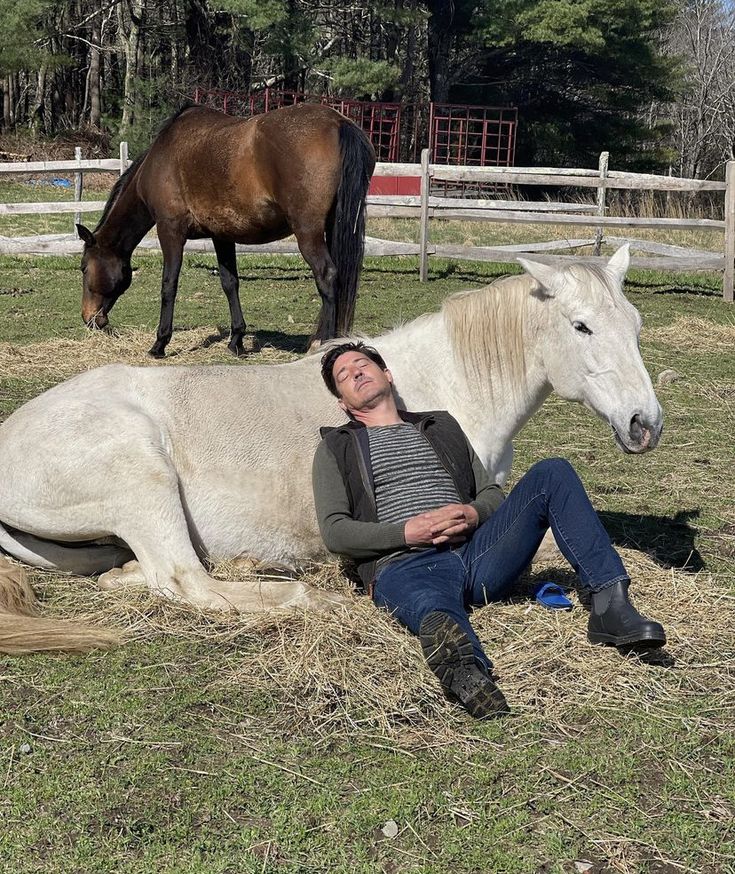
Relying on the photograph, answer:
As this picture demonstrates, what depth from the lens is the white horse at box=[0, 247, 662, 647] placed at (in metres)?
3.70

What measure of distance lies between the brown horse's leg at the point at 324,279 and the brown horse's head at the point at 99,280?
7.77 ft

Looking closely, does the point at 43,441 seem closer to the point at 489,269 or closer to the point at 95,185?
the point at 489,269

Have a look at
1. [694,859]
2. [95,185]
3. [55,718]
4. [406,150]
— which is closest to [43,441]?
[55,718]

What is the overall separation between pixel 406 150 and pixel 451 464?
29.9 metres

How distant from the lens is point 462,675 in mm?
2984

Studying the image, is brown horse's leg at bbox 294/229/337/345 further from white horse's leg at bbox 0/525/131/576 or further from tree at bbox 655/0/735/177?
tree at bbox 655/0/735/177

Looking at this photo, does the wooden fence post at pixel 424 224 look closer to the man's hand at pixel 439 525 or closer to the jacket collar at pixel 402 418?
the jacket collar at pixel 402 418

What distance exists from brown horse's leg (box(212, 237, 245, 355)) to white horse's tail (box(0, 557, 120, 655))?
607 centimetres

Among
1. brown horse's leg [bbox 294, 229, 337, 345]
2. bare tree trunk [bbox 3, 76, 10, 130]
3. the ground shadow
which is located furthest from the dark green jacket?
bare tree trunk [bbox 3, 76, 10, 130]

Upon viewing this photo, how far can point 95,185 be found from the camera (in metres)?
26.0

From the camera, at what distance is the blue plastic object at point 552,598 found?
12.4 ft

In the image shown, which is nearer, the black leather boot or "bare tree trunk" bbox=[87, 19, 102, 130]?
the black leather boot

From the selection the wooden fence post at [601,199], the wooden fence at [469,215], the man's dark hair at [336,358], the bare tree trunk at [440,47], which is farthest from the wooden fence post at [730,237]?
the bare tree trunk at [440,47]

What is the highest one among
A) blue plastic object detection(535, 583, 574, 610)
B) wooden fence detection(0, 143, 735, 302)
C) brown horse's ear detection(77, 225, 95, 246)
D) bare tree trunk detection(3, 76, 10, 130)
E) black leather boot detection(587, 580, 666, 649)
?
bare tree trunk detection(3, 76, 10, 130)
